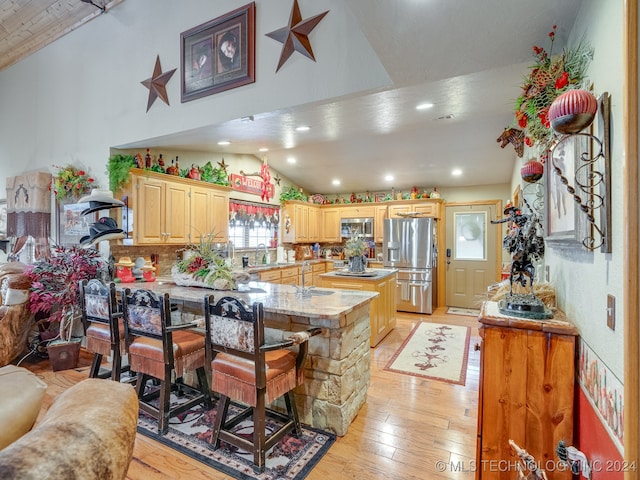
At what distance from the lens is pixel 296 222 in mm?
6832

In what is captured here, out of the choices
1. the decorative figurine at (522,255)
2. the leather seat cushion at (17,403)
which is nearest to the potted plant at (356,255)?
the decorative figurine at (522,255)

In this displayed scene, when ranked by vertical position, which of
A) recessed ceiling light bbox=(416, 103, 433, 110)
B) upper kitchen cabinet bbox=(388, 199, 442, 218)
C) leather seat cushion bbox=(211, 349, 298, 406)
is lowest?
leather seat cushion bbox=(211, 349, 298, 406)

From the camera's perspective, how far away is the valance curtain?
5.80 m

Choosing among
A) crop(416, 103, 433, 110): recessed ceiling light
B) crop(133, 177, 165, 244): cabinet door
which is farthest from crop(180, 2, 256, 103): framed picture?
crop(416, 103, 433, 110): recessed ceiling light

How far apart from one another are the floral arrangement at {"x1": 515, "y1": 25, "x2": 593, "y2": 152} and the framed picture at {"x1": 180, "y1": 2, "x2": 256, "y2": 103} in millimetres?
2491

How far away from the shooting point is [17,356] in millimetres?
3855

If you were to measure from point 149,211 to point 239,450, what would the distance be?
305cm

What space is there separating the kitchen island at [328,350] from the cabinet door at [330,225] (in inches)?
188

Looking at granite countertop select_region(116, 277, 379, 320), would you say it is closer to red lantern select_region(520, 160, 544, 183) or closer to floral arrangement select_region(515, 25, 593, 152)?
red lantern select_region(520, 160, 544, 183)

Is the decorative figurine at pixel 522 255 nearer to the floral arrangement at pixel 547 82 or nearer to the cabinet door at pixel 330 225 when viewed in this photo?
the floral arrangement at pixel 547 82

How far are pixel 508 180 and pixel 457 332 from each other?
3.13 m

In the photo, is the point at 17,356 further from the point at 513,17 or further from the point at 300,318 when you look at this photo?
the point at 513,17

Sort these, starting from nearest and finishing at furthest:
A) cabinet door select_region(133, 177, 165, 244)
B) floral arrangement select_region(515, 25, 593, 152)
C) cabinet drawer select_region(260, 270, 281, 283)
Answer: floral arrangement select_region(515, 25, 593, 152) < cabinet door select_region(133, 177, 165, 244) < cabinet drawer select_region(260, 270, 281, 283)

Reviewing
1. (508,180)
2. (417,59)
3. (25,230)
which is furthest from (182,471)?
(508,180)
